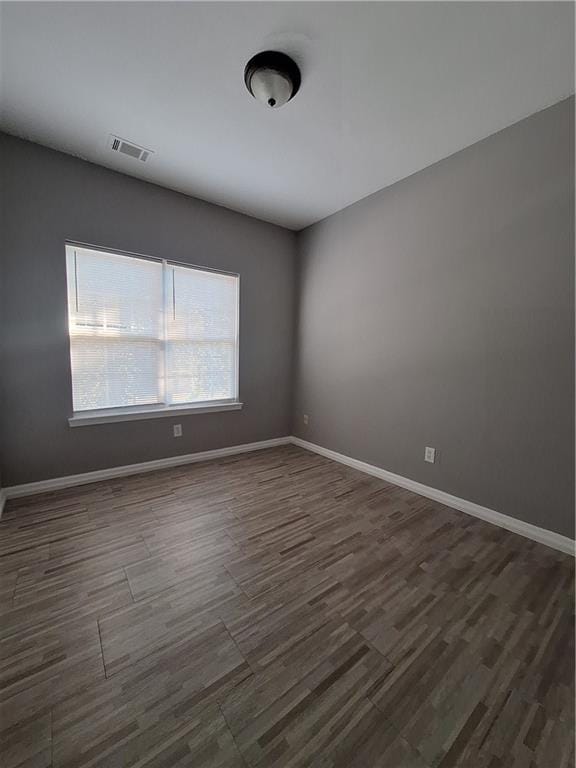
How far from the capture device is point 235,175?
261 centimetres

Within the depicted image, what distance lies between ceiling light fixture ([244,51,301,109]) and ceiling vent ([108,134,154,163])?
Answer: 1088mm

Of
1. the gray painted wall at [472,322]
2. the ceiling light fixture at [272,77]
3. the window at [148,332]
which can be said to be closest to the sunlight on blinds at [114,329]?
the window at [148,332]

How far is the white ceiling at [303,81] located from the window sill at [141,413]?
2141 mm

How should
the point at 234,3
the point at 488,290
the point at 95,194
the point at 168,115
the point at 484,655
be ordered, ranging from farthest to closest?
the point at 95,194
the point at 488,290
the point at 168,115
the point at 234,3
the point at 484,655

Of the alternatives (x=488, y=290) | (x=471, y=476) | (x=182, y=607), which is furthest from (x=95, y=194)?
(x=471, y=476)

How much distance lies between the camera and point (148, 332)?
2.86 metres

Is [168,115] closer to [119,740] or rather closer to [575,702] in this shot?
[119,740]

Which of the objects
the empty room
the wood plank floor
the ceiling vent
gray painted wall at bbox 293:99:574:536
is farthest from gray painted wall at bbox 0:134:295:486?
gray painted wall at bbox 293:99:574:536

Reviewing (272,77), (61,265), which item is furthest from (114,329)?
(272,77)

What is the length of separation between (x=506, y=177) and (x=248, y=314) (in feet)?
8.29

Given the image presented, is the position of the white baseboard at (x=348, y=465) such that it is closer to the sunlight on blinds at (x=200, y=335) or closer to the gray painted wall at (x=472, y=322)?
the gray painted wall at (x=472, y=322)

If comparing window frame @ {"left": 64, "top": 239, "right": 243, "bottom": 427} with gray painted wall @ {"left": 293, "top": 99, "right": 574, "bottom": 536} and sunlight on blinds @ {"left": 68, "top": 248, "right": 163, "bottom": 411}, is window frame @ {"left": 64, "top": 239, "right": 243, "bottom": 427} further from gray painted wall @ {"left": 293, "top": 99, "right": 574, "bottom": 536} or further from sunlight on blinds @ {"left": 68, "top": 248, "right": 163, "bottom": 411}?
gray painted wall @ {"left": 293, "top": 99, "right": 574, "bottom": 536}

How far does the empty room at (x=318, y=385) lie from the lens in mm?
1054

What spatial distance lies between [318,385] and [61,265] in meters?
2.71
